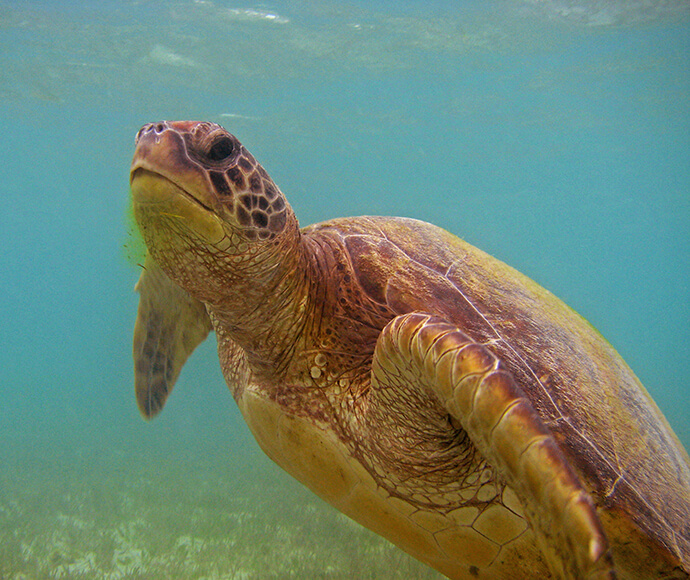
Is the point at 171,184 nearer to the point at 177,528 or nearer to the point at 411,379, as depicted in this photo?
the point at 411,379

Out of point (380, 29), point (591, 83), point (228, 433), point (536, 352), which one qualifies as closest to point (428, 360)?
point (536, 352)

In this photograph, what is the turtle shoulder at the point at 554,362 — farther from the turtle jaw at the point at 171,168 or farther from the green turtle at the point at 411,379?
the turtle jaw at the point at 171,168

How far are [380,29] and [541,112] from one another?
12679 millimetres

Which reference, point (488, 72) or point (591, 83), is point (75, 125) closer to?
point (488, 72)

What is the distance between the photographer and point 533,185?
44.4 meters

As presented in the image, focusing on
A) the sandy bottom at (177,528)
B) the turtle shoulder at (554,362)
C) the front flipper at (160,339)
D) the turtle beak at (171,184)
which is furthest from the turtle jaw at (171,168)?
the sandy bottom at (177,528)

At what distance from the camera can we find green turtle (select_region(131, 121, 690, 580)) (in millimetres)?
1374

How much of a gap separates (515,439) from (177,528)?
7939 millimetres

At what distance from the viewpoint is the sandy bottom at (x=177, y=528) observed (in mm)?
5137

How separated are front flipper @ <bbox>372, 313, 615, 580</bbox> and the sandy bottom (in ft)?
13.4

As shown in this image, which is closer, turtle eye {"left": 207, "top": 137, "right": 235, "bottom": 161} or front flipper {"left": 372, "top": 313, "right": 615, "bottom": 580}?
front flipper {"left": 372, "top": 313, "right": 615, "bottom": 580}

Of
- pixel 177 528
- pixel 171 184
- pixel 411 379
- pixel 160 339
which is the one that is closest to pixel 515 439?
pixel 411 379

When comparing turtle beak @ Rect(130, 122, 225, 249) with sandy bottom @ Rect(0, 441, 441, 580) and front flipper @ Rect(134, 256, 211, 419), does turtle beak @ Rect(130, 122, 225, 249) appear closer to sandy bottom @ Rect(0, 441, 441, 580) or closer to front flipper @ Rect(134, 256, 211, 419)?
front flipper @ Rect(134, 256, 211, 419)

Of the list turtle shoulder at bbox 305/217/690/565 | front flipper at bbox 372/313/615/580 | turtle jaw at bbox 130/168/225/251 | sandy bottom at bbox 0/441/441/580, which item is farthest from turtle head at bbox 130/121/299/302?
sandy bottom at bbox 0/441/441/580
